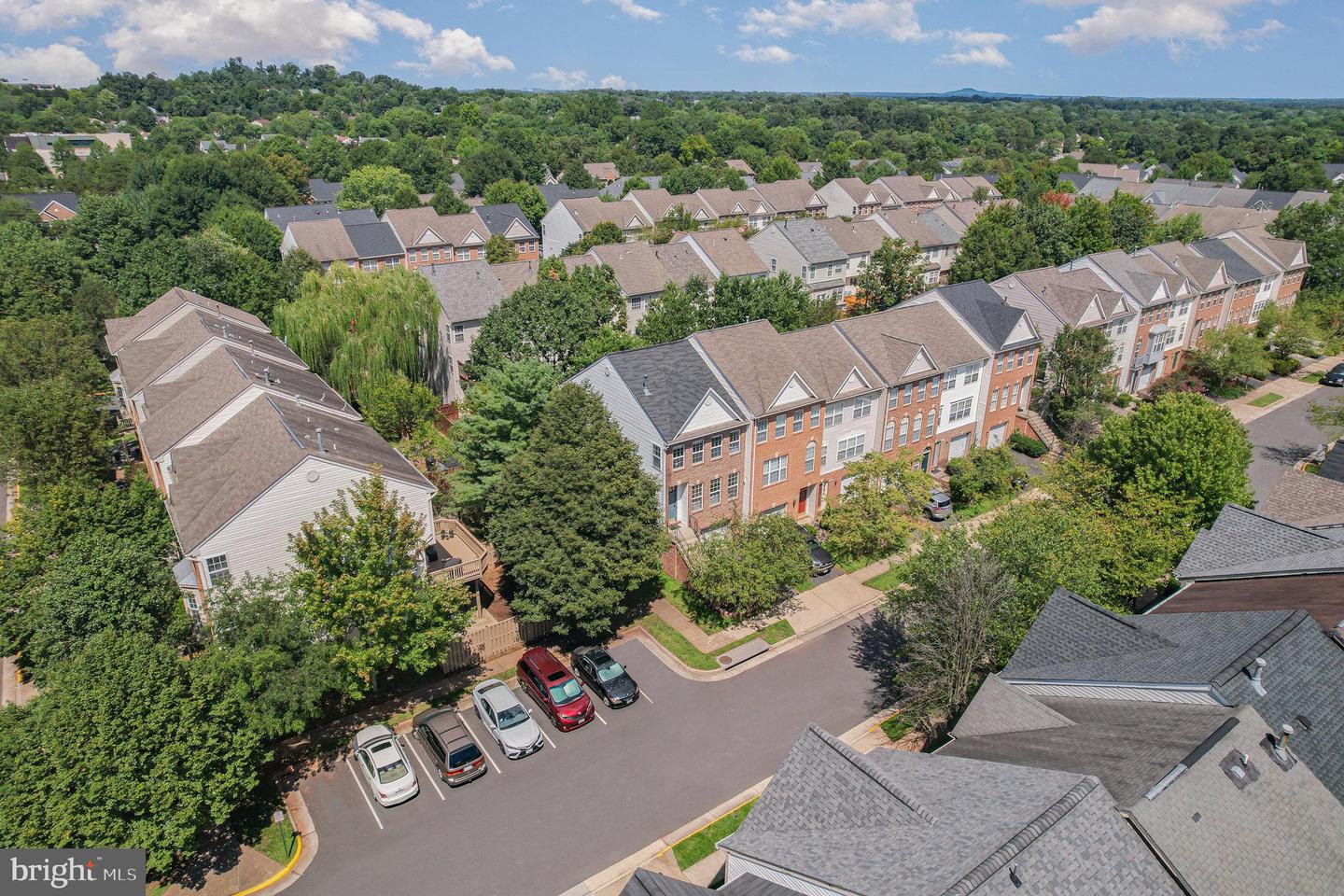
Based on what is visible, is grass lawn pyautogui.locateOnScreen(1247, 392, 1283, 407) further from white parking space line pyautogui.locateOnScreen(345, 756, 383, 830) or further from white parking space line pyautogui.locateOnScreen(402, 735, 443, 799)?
white parking space line pyautogui.locateOnScreen(345, 756, 383, 830)

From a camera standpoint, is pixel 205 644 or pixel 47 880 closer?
pixel 47 880

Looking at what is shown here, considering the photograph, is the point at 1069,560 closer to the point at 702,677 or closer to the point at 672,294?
the point at 702,677

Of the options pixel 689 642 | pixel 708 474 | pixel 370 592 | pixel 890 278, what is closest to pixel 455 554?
pixel 370 592

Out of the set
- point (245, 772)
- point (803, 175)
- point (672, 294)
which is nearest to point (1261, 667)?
point (245, 772)

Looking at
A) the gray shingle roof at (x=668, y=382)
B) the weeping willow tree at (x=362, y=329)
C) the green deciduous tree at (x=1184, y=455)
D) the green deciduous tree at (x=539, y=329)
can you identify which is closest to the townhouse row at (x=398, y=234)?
the weeping willow tree at (x=362, y=329)

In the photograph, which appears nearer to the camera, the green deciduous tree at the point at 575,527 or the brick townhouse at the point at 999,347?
the green deciduous tree at the point at 575,527

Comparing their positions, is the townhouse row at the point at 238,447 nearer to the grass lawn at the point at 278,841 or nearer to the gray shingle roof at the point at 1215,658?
the grass lawn at the point at 278,841
